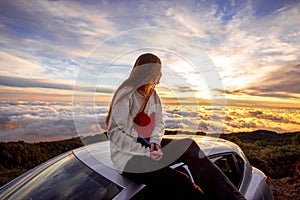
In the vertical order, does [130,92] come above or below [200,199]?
above

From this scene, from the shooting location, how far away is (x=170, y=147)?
1982 millimetres

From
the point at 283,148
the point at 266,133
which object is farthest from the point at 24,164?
the point at 266,133

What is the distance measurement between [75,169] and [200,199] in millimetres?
997

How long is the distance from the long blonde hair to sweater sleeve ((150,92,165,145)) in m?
0.22

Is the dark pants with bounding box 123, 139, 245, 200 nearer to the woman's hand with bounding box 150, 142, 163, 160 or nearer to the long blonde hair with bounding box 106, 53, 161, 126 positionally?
the woman's hand with bounding box 150, 142, 163, 160

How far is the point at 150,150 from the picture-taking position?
185 centimetres

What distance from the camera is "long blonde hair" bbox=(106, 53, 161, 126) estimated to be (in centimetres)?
199

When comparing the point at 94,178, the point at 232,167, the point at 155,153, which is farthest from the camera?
the point at 232,167

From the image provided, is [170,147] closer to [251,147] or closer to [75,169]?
[75,169]

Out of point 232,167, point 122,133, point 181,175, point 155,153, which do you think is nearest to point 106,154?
point 122,133

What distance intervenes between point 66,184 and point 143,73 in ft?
3.62

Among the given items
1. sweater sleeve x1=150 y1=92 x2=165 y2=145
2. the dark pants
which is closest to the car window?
the dark pants

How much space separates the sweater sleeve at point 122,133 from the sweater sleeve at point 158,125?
193 millimetres

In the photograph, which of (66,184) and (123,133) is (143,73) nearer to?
(123,133)
